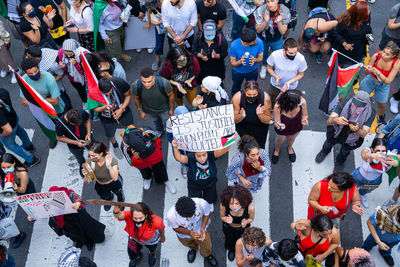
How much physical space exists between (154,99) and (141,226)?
2.53 meters

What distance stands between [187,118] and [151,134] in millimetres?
850

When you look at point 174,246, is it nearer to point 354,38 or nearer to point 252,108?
point 252,108

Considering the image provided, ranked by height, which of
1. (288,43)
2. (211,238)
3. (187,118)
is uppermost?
(288,43)

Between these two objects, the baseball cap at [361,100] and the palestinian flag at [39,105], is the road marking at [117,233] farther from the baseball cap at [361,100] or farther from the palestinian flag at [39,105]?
the baseball cap at [361,100]

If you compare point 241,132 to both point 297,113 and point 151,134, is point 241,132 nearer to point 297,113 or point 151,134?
point 297,113

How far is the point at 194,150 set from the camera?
6.85 m

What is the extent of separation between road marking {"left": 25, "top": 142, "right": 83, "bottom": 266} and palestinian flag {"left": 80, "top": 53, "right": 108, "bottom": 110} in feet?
5.47

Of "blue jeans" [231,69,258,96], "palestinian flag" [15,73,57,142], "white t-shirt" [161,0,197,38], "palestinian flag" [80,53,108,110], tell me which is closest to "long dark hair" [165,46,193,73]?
"blue jeans" [231,69,258,96]

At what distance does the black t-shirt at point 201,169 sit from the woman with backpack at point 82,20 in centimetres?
406

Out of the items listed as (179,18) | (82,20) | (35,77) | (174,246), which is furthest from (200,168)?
(82,20)

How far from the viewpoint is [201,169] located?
696cm

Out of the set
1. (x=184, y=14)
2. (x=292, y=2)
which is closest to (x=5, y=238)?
(x=184, y=14)

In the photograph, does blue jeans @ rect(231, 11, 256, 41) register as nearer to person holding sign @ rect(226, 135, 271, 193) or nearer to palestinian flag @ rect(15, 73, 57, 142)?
person holding sign @ rect(226, 135, 271, 193)

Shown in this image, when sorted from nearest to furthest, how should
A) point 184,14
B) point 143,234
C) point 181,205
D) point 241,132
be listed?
point 181,205 → point 143,234 → point 241,132 → point 184,14
